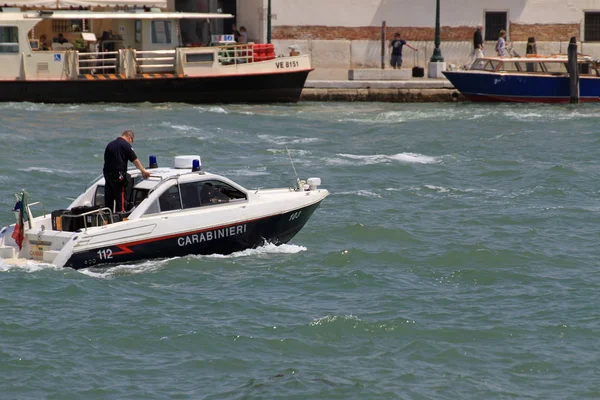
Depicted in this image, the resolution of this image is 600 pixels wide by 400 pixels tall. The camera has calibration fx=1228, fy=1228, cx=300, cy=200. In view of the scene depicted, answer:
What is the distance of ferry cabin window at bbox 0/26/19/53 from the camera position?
107 feet

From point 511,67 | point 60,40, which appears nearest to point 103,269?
point 60,40

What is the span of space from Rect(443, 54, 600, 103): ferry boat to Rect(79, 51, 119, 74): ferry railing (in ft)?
30.8

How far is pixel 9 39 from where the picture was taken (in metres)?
32.7

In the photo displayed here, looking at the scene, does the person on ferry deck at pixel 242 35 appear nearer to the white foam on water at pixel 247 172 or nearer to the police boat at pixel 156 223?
the white foam on water at pixel 247 172

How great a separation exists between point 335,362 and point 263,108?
71.4 feet

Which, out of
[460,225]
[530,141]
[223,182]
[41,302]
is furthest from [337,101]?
[41,302]

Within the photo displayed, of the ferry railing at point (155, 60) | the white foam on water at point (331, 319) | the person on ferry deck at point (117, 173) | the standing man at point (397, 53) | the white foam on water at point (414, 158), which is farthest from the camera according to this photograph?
the standing man at point (397, 53)

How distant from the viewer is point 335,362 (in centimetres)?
1196

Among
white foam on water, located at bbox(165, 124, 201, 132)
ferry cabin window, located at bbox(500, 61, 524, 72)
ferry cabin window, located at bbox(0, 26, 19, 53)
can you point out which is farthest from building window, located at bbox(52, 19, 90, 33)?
ferry cabin window, located at bbox(500, 61, 524, 72)

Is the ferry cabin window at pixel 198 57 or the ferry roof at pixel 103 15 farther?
the ferry cabin window at pixel 198 57

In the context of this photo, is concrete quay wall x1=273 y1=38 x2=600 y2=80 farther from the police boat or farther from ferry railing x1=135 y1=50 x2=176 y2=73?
the police boat

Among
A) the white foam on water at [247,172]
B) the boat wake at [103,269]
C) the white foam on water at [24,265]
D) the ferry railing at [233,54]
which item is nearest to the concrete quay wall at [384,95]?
the ferry railing at [233,54]

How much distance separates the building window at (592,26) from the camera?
1591 inches

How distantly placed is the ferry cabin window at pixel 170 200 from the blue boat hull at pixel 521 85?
21295 millimetres
